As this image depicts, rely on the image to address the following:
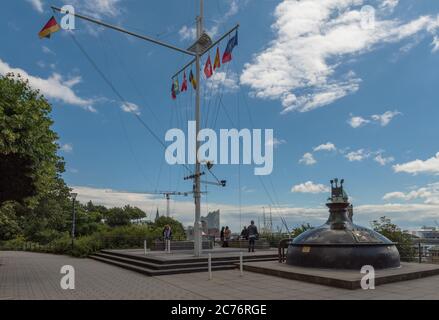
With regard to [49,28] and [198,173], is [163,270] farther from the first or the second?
[49,28]

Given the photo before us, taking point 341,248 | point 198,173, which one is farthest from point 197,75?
point 341,248

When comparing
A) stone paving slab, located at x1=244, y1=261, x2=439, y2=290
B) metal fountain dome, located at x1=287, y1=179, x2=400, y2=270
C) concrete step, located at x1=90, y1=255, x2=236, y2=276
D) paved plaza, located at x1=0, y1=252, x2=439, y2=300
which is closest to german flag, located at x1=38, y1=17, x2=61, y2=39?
paved plaza, located at x1=0, y1=252, x2=439, y2=300

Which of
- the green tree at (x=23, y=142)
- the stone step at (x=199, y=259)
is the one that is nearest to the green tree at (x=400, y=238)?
the stone step at (x=199, y=259)

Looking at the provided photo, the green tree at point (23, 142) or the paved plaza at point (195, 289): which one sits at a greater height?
the green tree at point (23, 142)

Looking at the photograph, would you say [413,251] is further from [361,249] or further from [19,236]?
[19,236]

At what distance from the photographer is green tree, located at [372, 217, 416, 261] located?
20.7 meters

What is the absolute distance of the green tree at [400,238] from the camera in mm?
→ 20656

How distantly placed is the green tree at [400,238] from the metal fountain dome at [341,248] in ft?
22.0

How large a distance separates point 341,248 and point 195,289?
18.2 feet

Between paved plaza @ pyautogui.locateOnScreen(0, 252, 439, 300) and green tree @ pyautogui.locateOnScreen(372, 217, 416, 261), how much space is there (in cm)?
794

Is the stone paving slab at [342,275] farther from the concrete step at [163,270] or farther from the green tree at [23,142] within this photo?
the green tree at [23,142]

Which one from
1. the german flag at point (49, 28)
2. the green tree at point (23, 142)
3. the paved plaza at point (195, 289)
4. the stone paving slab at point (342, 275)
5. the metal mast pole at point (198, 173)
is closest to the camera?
the paved plaza at point (195, 289)

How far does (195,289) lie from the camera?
37.0ft
